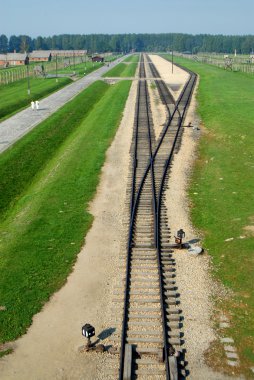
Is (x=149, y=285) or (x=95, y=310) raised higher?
(x=149, y=285)

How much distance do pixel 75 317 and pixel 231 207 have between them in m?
12.5

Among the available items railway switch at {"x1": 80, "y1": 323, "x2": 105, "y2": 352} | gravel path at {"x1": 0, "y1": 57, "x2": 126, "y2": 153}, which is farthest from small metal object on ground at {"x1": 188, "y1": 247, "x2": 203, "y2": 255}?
gravel path at {"x1": 0, "y1": 57, "x2": 126, "y2": 153}

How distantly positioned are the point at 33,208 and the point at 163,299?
12495 mm

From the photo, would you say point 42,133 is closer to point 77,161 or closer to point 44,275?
point 77,161

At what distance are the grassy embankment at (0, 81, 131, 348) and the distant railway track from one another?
2874 mm

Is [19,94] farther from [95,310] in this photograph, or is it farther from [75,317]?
[75,317]

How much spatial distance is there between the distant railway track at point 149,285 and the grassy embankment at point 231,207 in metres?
2.01

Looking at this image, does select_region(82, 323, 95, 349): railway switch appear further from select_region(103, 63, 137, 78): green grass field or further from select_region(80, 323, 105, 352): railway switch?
select_region(103, 63, 137, 78): green grass field

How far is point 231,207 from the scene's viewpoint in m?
24.3

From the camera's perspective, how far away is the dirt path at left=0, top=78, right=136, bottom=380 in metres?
12.9

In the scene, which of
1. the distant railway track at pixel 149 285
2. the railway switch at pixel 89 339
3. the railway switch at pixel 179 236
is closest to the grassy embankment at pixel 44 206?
the railway switch at pixel 89 339

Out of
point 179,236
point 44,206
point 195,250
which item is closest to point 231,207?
point 195,250

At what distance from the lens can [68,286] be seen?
17.1 m

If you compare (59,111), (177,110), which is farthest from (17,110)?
(177,110)
